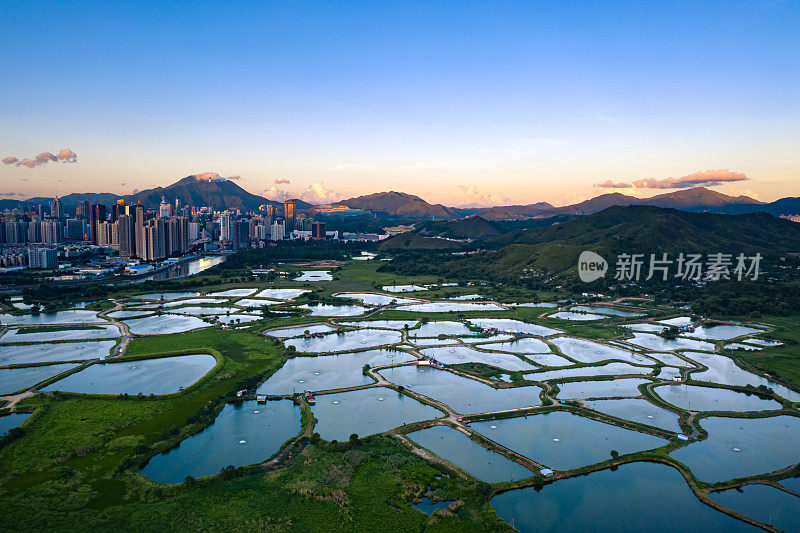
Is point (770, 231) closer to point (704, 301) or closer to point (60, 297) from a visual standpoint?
point (704, 301)

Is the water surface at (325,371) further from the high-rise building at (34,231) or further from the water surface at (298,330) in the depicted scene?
the high-rise building at (34,231)

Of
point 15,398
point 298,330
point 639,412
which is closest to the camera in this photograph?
point 15,398

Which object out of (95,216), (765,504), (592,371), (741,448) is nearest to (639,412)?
(741,448)

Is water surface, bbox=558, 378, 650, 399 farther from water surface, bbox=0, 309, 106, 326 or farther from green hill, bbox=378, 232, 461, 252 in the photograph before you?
green hill, bbox=378, 232, 461, 252

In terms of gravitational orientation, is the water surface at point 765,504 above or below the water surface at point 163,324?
above

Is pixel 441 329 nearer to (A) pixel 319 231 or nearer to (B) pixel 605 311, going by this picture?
(B) pixel 605 311

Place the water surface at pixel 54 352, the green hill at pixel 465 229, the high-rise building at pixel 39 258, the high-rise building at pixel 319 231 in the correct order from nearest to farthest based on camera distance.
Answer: the water surface at pixel 54 352 → the high-rise building at pixel 39 258 → the green hill at pixel 465 229 → the high-rise building at pixel 319 231

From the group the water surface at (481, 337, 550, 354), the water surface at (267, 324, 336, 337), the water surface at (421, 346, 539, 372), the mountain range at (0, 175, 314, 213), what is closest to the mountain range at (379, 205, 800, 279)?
the water surface at (481, 337, 550, 354)

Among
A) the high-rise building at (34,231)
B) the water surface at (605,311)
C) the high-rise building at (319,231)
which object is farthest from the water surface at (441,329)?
the high-rise building at (34,231)
